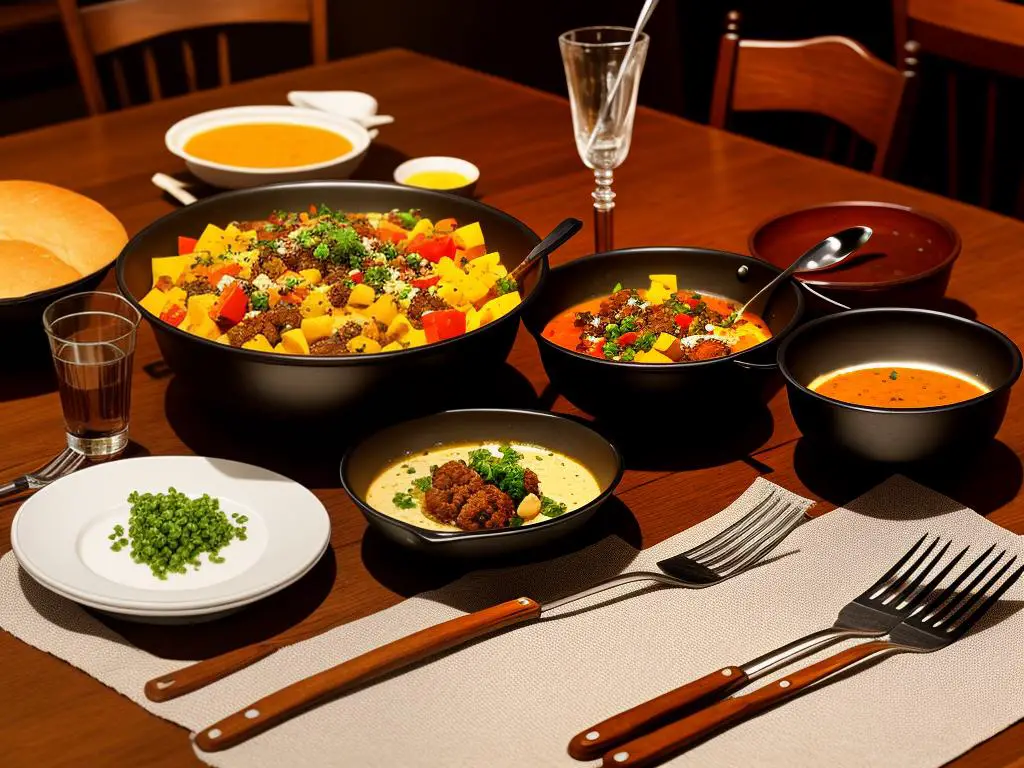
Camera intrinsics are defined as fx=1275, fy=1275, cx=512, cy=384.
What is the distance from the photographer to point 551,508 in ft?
4.56

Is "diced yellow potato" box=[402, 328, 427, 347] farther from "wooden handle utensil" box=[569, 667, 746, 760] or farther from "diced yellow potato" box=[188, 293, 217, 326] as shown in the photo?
"wooden handle utensil" box=[569, 667, 746, 760]

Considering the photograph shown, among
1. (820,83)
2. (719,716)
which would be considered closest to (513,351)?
(719,716)

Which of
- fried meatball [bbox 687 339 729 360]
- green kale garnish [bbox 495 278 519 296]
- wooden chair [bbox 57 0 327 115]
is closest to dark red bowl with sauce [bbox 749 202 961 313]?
Answer: fried meatball [bbox 687 339 729 360]

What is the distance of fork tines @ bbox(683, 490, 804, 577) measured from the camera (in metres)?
1.38

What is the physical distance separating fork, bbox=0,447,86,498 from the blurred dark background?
12.0 ft

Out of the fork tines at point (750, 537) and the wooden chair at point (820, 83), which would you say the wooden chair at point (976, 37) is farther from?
the fork tines at point (750, 537)

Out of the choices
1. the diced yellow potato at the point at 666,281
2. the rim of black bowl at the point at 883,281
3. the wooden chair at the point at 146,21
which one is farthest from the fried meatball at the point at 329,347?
the wooden chair at the point at 146,21

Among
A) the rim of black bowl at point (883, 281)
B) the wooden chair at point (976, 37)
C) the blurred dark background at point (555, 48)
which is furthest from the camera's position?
the blurred dark background at point (555, 48)

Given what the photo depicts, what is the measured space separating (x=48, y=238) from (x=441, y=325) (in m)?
0.71

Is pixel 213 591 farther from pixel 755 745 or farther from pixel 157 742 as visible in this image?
pixel 755 745

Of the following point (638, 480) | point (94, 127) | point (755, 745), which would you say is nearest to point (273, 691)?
point (755, 745)

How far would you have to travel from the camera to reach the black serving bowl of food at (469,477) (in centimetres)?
132

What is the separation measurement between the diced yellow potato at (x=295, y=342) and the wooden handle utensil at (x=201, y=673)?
42 cm

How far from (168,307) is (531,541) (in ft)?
2.05
